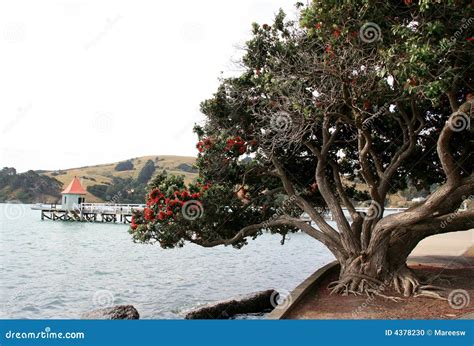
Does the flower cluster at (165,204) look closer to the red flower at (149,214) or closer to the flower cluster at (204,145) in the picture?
the red flower at (149,214)

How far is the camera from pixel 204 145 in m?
12.7

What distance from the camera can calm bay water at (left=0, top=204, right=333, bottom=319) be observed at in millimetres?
15367

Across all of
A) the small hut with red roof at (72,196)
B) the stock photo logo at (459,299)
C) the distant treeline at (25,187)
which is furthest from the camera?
the distant treeline at (25,187)

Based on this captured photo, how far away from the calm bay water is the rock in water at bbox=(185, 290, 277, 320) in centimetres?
73

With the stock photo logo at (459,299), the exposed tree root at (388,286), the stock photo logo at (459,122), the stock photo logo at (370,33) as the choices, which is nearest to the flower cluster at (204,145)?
the exposed tree root at (388,286)

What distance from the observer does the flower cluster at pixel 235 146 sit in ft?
40.2

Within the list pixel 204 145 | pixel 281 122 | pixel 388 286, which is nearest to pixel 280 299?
pixel 388 286

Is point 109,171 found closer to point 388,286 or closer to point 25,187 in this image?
point 25,187

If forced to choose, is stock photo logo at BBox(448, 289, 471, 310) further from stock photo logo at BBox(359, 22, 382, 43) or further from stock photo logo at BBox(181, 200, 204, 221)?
stock photo logo at BBox(181, 200, 204, 221)

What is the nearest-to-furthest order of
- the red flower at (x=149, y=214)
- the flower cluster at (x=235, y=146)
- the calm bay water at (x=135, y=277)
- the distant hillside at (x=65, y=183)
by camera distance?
the red flower at (x=149, y=214) → the flower cluster at (x=235, y=146) → the calm bay water at (x=135, y=277) → the distant hillside at (x=65, y=183)

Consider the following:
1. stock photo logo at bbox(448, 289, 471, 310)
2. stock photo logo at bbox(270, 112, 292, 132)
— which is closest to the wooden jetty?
stock photo logo at bbox(270, 112, 292, 132)

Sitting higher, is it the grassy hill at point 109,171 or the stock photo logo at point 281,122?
the grassy hill at point 109,171

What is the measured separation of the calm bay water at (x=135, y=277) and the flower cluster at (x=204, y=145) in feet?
14.6

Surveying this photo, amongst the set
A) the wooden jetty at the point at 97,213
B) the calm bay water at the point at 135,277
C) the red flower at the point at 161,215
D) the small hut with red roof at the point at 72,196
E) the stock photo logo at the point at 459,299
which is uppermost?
the small hut with red roof at the point at 72,196
